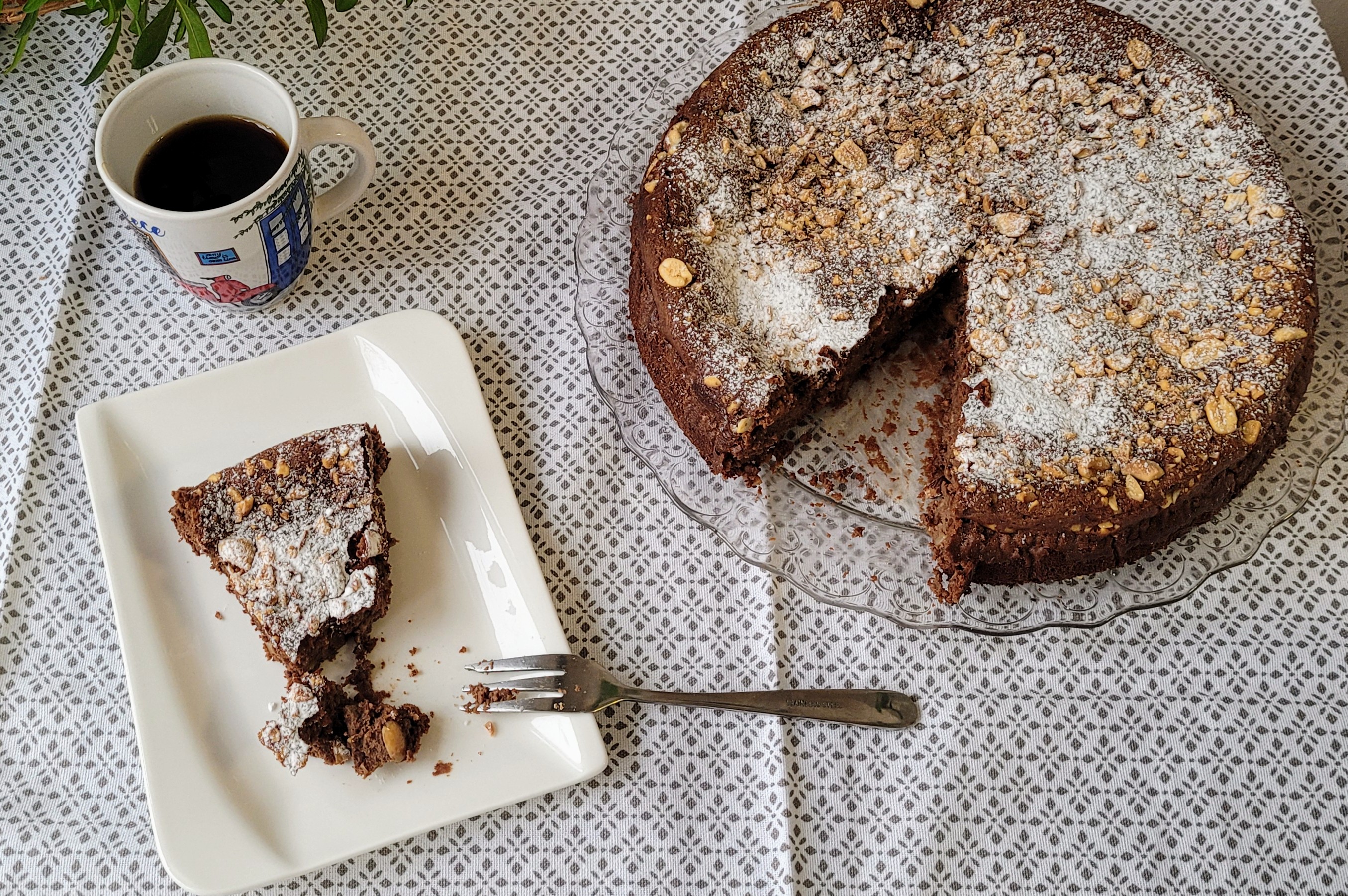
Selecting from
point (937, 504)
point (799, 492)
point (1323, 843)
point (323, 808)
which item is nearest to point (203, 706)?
point (323, 808)

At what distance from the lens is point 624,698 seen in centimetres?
181

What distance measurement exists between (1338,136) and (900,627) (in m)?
1.56

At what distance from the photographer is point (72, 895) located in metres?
→ 1.75

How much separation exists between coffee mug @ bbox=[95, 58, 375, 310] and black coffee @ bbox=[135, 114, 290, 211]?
0.6 inches

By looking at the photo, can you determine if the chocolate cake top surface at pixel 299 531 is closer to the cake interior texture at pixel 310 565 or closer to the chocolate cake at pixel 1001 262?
the cake interior texture at pixel 310 565

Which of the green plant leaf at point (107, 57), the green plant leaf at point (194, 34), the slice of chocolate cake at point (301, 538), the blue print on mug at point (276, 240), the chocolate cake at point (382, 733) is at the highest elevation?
the green plant leaf at point (194, 34)

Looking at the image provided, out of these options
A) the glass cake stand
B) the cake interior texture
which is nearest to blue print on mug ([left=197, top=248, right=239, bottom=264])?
the cake interior texture

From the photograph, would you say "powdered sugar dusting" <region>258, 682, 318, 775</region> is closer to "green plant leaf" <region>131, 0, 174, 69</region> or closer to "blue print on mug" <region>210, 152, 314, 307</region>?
"blue print on mug" <region>210, 152, 314, 307</region>

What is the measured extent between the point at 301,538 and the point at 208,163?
0.78 metres

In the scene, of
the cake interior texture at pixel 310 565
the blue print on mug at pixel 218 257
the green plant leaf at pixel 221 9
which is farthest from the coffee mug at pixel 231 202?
the cake interior texture at pixel 310 565

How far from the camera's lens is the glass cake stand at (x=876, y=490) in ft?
6.12

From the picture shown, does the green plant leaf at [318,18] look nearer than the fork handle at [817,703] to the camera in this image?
No

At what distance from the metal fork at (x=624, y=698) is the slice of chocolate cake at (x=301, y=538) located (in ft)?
0.85

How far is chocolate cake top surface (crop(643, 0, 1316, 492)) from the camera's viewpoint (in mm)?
1805
